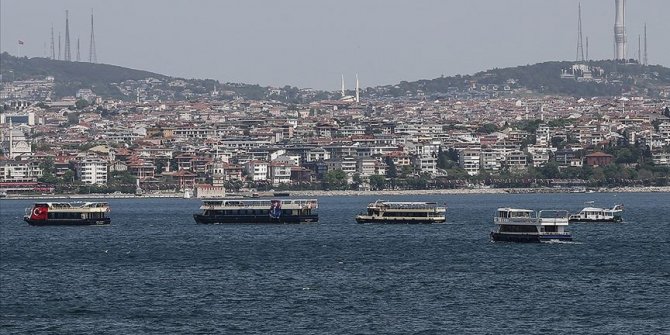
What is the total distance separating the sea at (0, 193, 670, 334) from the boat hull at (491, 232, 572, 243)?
35 centimetres

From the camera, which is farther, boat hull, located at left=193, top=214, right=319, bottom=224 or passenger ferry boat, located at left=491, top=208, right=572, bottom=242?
boat hull, located at left=193, top=214, right=319, bottom=224

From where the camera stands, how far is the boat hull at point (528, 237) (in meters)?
64.0

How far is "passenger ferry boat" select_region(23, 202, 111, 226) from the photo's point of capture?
85.1 meters

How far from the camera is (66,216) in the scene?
280 ft

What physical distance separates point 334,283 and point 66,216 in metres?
38.2

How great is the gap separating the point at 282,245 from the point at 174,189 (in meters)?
96.8

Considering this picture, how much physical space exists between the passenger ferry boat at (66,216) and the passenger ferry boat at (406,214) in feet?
41.6

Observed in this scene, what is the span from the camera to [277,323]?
40.7 metres

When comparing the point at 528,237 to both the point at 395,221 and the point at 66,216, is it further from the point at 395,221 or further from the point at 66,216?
the point at 66,216

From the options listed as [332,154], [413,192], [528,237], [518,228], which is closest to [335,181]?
[413,192]

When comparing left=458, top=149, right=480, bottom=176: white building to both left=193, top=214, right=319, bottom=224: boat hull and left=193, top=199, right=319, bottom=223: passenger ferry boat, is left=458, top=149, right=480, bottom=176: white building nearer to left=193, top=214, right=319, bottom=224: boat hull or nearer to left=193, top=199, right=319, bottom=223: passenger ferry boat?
left=193, top=199, right=319, bottom=223: passenger ferry boat

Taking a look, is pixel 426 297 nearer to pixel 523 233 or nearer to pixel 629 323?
pixel 629 323

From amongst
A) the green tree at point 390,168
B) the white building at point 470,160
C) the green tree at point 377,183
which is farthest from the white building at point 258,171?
the white building at point 470,160

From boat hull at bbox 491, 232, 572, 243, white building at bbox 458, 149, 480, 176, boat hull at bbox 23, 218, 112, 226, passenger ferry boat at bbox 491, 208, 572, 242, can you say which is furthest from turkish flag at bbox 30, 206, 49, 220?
white building at bbox 458, 149, 480, 176
